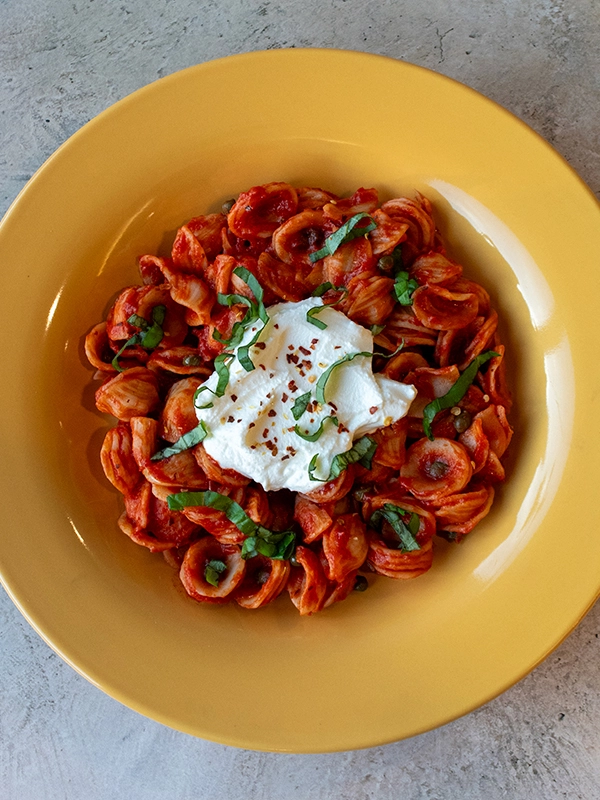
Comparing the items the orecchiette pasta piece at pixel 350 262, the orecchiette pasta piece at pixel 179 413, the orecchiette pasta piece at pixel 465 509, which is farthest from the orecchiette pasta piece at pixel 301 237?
the orecchiette pasta piece at pixel 465 509

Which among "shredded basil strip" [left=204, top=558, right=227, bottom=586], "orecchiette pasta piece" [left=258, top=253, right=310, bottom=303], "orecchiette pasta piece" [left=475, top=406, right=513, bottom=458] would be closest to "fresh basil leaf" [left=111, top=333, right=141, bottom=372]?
"orecchiette pasta piece" [left=258, top=253, right=310, bottom=303]

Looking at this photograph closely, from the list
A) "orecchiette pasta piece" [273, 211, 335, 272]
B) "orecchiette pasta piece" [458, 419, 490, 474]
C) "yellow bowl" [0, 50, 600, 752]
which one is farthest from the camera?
"orecchiette pasta piece" [273, 211, 335, 272]

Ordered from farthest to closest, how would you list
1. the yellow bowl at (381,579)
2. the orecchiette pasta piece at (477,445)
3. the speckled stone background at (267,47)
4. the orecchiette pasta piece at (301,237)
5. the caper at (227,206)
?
1. the speckled stone background at (267,47)
2. the caper at (227,206)
3. the orecchiette pasta piece at (301,237)
4. the orecchiette pasta piece at (477,445)
5. the yellow bowl at (381,579)

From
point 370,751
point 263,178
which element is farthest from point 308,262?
point 370,751

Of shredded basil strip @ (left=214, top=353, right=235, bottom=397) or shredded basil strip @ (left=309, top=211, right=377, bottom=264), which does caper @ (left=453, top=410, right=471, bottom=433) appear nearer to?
shredded basil strip @ (left=309, top=211, right=377, bottom=264)

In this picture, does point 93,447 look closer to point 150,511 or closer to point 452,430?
point 150,511


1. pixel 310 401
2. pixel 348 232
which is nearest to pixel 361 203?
pixel 348 232

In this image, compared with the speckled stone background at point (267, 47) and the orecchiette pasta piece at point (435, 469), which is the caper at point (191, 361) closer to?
the orecchiette pasta piece at point (435, 469)
